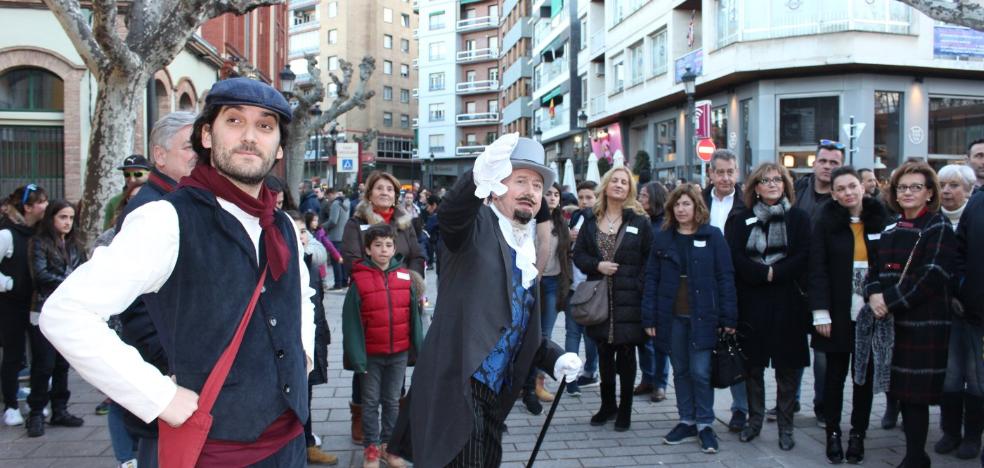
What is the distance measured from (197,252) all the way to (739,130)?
80.8 ft

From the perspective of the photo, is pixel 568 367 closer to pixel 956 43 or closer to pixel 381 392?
pixel 381 392

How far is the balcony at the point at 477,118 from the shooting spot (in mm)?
70188

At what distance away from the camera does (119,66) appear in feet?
28.2

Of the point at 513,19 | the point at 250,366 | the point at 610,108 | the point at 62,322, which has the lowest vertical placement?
the point at 250,366

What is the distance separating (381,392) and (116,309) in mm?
3596

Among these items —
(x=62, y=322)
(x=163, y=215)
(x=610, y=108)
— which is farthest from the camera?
(x=610, y=108)

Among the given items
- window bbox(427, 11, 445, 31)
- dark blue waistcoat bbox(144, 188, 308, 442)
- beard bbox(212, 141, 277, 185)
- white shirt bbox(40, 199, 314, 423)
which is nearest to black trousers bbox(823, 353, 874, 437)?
dark blue waistcoat bbox(144, 188, 308, 442)

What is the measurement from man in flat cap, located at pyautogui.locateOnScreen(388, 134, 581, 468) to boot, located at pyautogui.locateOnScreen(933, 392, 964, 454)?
137 inches

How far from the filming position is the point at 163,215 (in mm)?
2146

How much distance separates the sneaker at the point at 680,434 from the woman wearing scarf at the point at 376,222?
7.80ft

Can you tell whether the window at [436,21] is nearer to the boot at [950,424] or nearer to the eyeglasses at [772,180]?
the eyeglasses at [772,180]

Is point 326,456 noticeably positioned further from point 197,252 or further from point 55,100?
point 55,100

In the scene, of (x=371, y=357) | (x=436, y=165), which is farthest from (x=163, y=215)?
(x=436, y=165)

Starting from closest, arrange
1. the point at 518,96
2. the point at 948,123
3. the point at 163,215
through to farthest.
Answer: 1. the point at 163,215
2. the point at 948,123
3. the point at 518,96
